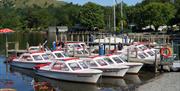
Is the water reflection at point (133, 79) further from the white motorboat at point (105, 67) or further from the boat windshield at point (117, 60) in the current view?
the boat windshield at point (117, 60)

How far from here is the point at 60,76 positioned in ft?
140

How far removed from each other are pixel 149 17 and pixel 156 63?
88.8 metres

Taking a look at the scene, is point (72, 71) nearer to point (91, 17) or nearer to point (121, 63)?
point (121, 63)

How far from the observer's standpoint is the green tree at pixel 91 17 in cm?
16462

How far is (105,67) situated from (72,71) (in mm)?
4328

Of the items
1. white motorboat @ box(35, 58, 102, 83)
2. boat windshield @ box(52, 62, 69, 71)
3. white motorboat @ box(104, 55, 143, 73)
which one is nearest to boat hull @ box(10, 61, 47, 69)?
white motorboat @ box(35, 58, 102, 83)

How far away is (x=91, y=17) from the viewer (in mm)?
165875

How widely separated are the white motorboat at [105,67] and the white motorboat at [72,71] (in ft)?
7.27

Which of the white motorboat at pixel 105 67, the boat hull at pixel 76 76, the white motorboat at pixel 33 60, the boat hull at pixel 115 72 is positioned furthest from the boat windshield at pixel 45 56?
the boat hull at pixel 115 72

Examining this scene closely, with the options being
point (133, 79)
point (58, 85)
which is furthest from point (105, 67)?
point (58, 85)

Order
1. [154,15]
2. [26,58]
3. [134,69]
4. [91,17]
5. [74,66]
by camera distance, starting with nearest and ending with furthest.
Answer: [74,66]
[134,69]
[26,58]
[154,15]
[91,17]

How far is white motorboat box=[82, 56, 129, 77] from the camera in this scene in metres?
43.7

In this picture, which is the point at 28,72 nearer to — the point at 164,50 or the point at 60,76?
the point at 60,76

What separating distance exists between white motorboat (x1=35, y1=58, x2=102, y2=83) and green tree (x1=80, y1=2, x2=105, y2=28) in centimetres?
12059
